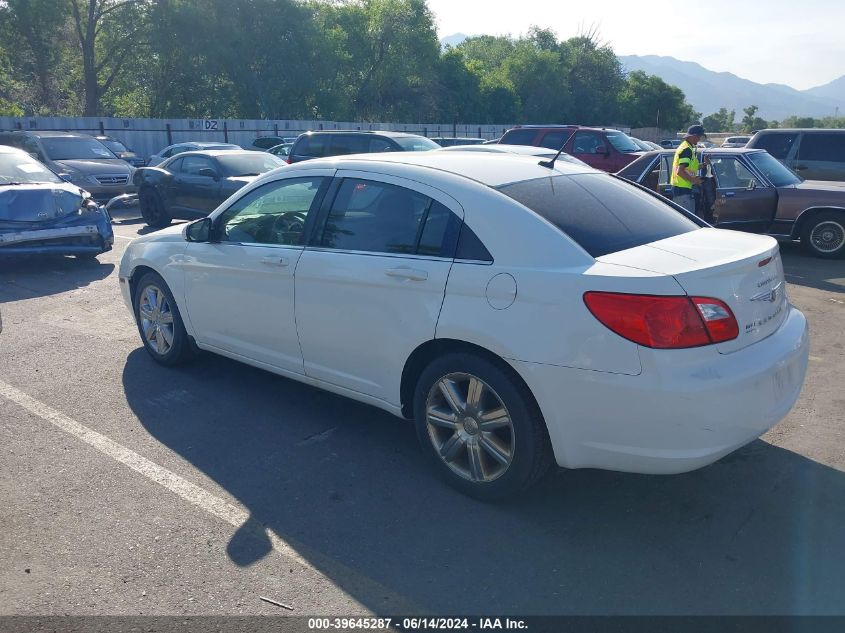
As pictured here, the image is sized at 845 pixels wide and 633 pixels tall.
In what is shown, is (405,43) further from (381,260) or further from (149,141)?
(381,260)

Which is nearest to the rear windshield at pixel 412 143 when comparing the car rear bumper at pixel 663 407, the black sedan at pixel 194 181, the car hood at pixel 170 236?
the black sedan at pixel 194 181

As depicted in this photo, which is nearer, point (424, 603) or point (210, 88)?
point (424, 603)

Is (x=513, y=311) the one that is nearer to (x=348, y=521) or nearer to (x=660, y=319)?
(x=660, y=319)

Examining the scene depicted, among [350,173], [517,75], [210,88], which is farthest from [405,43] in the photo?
[350,173]

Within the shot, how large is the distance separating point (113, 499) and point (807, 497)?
3596 millimetres

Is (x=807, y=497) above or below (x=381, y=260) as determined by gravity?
below

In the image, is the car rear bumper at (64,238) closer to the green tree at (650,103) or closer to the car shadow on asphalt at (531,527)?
the car shadow on asphalt at (531,527)

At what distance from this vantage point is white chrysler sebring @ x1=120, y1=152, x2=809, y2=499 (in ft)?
10.4

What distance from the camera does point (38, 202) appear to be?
31.1ft

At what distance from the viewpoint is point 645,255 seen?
3.53 meters

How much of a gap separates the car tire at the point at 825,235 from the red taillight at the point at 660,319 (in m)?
8.66

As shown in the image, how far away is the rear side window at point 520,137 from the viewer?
15.3 m

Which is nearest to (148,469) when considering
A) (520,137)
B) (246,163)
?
(246,163)

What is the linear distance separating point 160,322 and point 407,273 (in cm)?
276
